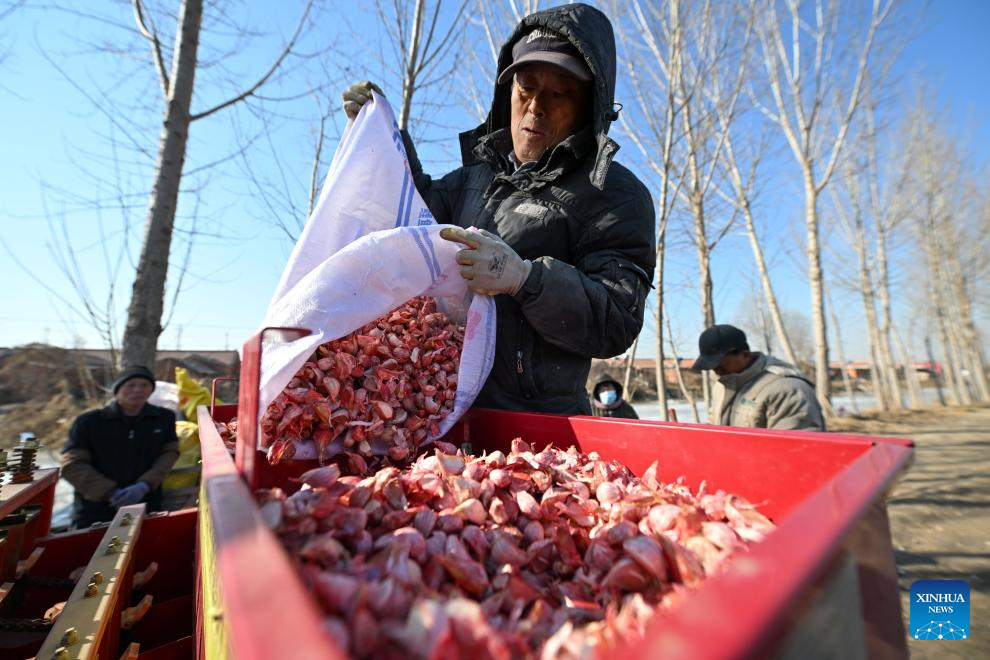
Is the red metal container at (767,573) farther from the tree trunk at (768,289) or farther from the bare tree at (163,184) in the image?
the tree trunk at (768,289)

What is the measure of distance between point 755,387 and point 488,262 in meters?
3.33

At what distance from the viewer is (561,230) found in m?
1.62

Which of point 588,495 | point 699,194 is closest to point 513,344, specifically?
point 588,495

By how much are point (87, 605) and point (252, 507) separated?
2.62 feet

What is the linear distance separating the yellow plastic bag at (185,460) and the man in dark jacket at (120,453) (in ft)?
0.51

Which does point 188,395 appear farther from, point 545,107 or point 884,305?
point 884,305

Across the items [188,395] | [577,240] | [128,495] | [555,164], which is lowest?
[128,495]

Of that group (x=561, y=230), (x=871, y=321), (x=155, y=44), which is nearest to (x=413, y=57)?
(x=155, y=44)

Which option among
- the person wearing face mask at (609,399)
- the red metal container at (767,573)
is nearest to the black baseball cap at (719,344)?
the person wearing face mask at (609,399)

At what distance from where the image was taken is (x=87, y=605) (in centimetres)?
94

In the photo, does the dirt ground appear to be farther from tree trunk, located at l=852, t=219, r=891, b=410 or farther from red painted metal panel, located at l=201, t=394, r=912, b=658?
tree trunk, located at l=852, t=219, r=891, b=410

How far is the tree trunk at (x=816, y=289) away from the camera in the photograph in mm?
9578

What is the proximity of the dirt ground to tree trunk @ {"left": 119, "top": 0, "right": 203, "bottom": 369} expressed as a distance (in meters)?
4.17

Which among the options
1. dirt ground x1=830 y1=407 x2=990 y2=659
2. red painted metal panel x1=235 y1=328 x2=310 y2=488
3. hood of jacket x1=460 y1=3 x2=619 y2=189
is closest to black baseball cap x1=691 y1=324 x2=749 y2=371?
dirt ground x1=830 y1=407 x2=990 y2=659
